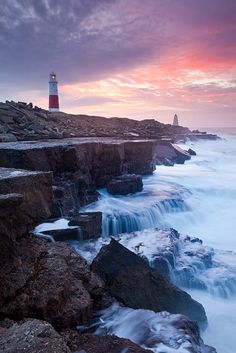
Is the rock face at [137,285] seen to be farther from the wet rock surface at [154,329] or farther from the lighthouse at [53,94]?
the lighthouse at [53,94]

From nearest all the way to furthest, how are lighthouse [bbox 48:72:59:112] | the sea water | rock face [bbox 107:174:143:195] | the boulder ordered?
the sea water, the boulder, rock face [bbox 107:174:143:195], lighthouse [bbox 48:72:59:112]

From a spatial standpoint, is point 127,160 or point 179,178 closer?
point 127,160

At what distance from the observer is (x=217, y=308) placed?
601 centimetres

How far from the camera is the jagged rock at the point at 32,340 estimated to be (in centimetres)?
262

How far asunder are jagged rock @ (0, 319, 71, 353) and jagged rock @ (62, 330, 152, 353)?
539 millimetres

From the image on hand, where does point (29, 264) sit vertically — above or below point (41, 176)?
below

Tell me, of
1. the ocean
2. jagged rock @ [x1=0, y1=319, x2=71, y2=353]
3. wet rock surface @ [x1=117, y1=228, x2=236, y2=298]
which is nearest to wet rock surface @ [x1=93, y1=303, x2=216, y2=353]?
the ocean

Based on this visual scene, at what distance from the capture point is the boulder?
22.9ft

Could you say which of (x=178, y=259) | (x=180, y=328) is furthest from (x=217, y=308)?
(x=180, y=328)

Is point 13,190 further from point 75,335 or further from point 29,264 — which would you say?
point 75,335

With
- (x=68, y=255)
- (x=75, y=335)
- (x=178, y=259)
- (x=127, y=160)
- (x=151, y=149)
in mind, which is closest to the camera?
(x=75, y=335)

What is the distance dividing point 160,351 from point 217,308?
2.77 meters

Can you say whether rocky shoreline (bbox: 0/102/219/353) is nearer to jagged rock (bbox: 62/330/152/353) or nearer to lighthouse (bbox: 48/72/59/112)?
jagged rock (bbox: 62/330/152/353)

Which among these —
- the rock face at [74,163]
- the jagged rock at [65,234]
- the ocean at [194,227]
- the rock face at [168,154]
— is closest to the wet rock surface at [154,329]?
the ocean at [194,227]
